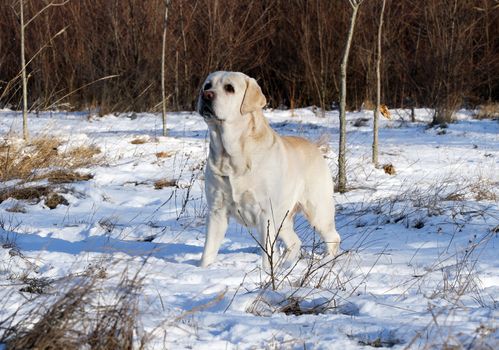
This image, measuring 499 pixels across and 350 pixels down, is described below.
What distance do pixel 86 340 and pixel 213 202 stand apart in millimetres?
2197

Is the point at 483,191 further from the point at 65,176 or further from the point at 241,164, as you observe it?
the point at 65,176

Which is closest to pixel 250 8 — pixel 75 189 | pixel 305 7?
pixel 305 7

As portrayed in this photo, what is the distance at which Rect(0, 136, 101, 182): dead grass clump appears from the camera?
7.42 metres

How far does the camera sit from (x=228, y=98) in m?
4.54

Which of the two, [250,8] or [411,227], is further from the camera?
[250,8]

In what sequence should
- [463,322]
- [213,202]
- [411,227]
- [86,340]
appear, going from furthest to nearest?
[411,227], [213,202], [463,322], [86,340]

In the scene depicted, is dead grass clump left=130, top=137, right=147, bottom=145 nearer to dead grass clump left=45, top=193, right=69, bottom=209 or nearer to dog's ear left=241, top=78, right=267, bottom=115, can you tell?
dead grass clump left=45, top=193, right=69, bottom=209

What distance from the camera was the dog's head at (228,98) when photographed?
14.8 feet

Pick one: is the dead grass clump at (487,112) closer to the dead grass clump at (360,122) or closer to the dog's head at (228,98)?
the dead grass clump at (360,122)

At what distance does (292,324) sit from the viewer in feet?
10.2

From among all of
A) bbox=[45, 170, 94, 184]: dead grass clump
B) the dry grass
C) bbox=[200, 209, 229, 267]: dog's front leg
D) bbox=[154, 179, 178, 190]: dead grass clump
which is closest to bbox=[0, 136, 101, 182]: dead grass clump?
bbox=[45, 170, 94, 184]: dead grass clump

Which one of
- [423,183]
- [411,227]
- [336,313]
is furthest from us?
[423,183]

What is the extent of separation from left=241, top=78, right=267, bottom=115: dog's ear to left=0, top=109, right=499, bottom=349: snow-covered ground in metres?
0.97

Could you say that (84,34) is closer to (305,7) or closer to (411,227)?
(305,7)
